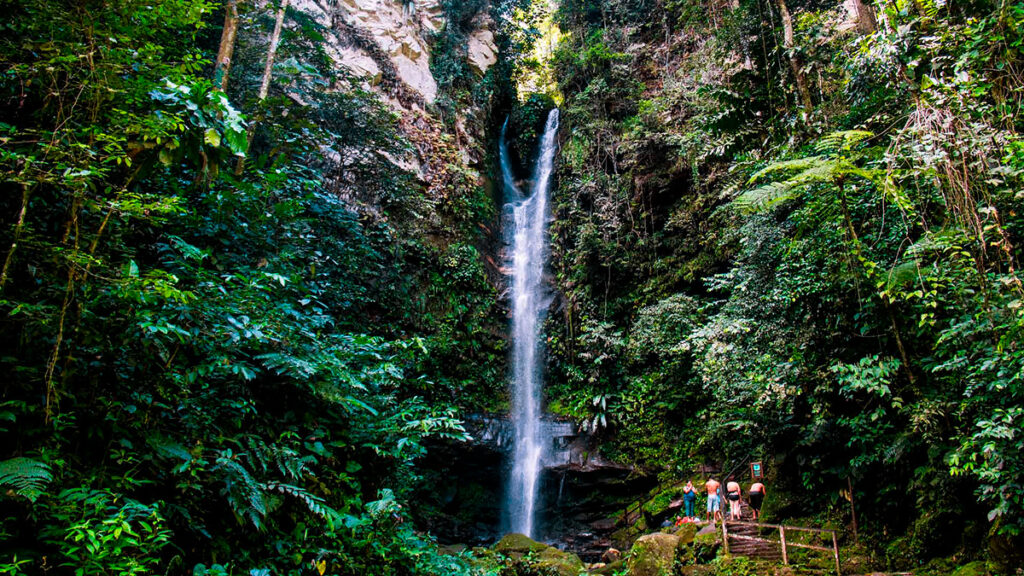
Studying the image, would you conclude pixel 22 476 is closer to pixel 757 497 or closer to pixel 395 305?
pixel 757 497

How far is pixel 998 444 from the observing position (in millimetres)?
5211

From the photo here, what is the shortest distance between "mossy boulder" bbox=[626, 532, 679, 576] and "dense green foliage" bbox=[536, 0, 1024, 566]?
107 inches

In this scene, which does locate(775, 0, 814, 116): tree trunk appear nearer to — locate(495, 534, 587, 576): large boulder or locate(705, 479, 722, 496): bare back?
locate(705, 479, 722, 496): bare back

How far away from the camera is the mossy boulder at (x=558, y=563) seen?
8.20 metres

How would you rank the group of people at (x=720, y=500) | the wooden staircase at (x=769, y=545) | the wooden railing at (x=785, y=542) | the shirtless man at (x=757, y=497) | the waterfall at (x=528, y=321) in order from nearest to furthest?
1. the wooden railing at (x=785, y=542)
2. the wooden staircase at (x=769, y=545)
3. the group of people at (x=720, y=500)
4. the shirtless man at (x=757, y=497)
5. the waterfall at (x=528, y=321)

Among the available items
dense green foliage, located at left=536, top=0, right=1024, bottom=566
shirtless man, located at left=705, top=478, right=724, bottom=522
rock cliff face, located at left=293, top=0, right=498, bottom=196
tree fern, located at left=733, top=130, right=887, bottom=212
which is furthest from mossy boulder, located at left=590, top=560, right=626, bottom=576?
rock cliff face, located at left=293, top=0, right=498, bottom=196

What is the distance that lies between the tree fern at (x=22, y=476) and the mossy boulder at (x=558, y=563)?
7.39 metres

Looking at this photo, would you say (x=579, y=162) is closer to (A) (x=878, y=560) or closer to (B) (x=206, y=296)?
(A) (x=878, y=560)

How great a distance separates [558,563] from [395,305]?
24.3ft

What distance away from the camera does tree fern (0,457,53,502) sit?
2.37 m

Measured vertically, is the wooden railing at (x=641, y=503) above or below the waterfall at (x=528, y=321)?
below

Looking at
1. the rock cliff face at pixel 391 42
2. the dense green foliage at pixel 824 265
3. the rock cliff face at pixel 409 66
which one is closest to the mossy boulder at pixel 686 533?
the dense green foliage at pixel 824 265

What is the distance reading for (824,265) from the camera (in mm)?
7672

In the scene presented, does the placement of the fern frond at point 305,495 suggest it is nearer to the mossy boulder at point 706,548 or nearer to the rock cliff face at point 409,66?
the mossy boulder at point 706,548
